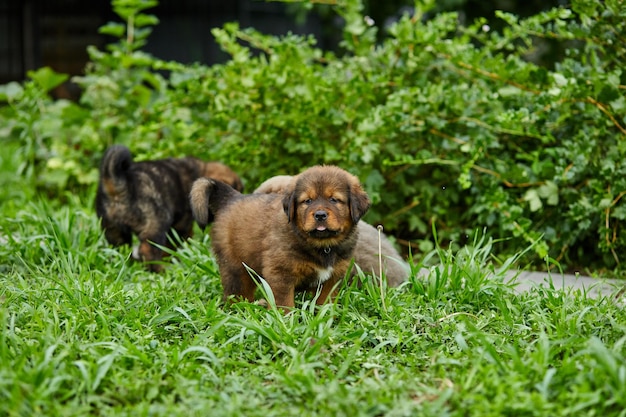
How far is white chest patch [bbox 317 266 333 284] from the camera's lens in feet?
14.2

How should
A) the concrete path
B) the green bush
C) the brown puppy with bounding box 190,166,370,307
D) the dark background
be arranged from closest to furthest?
the brown puppy with bounding box 190,166,370,307 < the concrete path < the green bush < the dark background

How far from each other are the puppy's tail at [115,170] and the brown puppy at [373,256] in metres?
1.26

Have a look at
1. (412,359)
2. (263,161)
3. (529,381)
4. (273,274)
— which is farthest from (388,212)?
(529,381)

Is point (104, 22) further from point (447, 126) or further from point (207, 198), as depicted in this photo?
point (207, 198)

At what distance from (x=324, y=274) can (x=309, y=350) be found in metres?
0.91

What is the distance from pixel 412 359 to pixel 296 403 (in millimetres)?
761

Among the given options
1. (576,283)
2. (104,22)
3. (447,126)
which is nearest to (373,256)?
(576,283)

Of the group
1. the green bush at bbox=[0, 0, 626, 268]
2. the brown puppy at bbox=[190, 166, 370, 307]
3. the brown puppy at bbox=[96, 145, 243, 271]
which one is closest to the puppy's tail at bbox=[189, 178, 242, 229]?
the brown puppy at bbox=[190, 166, 370, 307]

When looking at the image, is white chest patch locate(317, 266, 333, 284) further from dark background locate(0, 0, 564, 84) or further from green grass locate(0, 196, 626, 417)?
dark background locate(0, 0, 564, 84)

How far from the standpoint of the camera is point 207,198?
469cm

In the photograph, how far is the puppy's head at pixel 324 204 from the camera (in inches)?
163

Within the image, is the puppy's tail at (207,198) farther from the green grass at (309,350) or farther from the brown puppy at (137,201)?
the brown puppy at (137,201)

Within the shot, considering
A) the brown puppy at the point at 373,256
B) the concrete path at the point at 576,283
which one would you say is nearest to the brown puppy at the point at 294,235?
the brown puppy at the point at 373,256

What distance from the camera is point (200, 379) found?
3281mm
